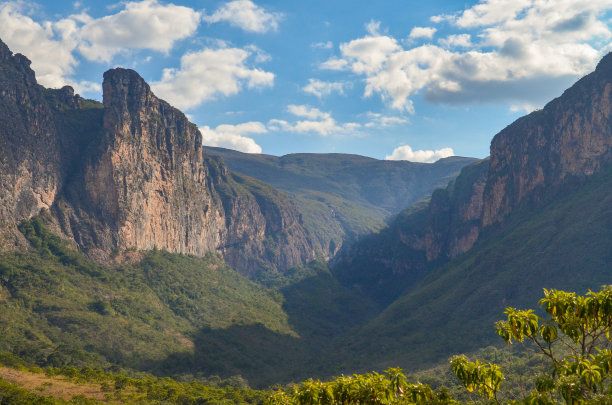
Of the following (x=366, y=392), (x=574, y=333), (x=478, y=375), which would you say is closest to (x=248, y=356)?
(x=366, y=392)

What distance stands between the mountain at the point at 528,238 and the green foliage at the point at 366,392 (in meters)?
93.3

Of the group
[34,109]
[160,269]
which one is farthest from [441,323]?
[34,109]

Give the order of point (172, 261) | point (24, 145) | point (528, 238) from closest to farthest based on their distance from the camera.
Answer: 1. point (528, 238)
2. point (24, 145)
3. point (172, 261)

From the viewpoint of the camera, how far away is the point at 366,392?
57.5ft

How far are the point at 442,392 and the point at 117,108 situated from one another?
598 feet

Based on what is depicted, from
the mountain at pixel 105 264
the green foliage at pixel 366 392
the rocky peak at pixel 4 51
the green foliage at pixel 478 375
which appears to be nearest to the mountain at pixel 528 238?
the mountain at pixel 105 264

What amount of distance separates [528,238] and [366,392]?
133102mm

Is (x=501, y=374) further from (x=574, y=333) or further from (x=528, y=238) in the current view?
(x=528, y=238)

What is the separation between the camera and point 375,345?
131m

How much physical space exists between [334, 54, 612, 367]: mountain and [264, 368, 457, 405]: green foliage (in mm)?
93271

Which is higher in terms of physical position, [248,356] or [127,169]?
[127,169]

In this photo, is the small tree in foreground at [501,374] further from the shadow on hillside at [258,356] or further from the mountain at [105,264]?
the shadow on hillside at [258,356]

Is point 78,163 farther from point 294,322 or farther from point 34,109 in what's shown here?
point 294,322

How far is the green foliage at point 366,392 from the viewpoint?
17484 millimetres
